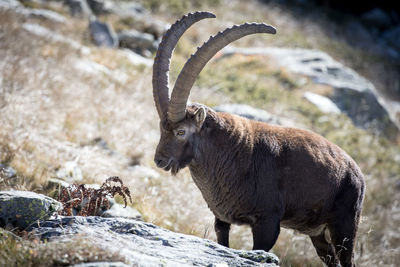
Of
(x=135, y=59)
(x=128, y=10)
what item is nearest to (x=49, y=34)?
(x=135, y=59)

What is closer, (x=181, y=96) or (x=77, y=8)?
(x=181, y=96)

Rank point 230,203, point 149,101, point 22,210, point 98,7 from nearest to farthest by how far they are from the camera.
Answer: point 22,210
point 230,203
point 149,101
point 98,7

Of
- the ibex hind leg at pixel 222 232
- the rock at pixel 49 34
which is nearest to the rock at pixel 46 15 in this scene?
the rock at pixel 49 34

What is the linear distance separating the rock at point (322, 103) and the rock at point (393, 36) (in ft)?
68.9

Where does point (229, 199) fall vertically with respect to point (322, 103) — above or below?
below

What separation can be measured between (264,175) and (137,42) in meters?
12.2

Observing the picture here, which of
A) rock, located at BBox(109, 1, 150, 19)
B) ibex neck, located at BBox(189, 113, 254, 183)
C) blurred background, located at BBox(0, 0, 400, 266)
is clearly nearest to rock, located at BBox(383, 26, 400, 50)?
blurred background, located at BBox(0, 0, 400, 266)

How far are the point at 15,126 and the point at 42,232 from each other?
4148mm

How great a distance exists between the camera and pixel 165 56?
5367 mm

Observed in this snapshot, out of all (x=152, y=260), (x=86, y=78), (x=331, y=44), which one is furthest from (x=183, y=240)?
(x=331, y=44)

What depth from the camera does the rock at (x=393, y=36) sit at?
34.1 meters

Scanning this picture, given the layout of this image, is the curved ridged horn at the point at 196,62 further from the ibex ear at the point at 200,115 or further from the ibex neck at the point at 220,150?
the ibex neck at the point at 220,150

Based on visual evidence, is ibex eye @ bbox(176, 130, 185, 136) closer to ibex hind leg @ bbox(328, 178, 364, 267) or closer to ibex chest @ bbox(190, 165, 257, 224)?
ibex chest @ bbox(190, 165, 257, 224)

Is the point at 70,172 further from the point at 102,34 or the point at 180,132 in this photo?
the point at 102,34
